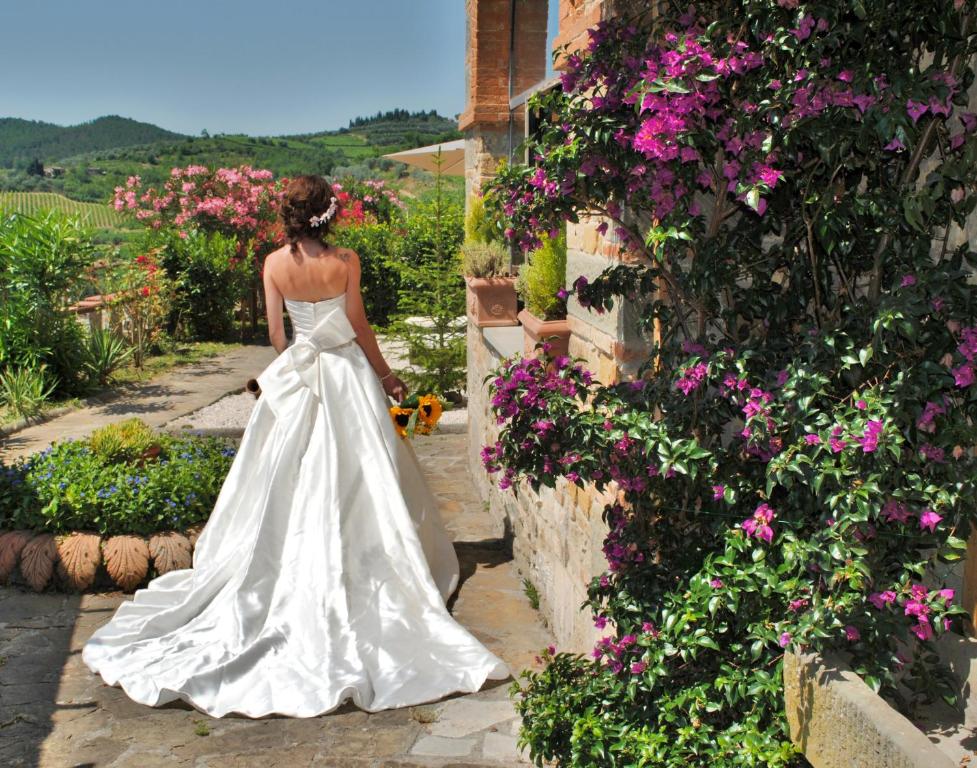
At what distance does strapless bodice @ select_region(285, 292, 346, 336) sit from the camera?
4871 millimetres

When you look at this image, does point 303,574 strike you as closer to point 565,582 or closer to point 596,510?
point 565,582

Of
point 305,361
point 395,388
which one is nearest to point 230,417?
point 395,388

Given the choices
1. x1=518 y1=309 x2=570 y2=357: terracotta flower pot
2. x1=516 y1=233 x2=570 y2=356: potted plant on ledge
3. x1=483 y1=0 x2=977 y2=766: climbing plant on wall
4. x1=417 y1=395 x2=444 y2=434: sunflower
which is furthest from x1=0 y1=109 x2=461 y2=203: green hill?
x1=483 y1=0 x2=977 y2=766: climbing plant on wall

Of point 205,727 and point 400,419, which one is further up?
point 400,419

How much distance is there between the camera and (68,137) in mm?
58094

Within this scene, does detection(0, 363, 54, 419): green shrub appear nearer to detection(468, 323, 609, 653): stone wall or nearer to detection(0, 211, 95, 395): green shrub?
detection(0, 211, 95, 395): green shrub

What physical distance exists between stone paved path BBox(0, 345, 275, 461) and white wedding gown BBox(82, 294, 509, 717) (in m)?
3.79

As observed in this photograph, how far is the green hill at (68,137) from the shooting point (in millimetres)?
55031

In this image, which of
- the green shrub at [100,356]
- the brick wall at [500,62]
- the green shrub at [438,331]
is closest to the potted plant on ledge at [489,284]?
the brick wall at [500,62]

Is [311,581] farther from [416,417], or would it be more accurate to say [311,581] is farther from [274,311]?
[274,311]

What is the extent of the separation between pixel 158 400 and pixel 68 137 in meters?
54.7

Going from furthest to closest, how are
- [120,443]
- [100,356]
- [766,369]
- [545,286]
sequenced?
[100,356]
[120,443]
[545,286]
[766,369]

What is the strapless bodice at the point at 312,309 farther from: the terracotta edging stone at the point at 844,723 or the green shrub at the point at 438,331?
the green shrub at the point at 438,331

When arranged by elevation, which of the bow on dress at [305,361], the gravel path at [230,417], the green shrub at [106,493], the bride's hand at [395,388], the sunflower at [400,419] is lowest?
the gravel path at [230,417]
